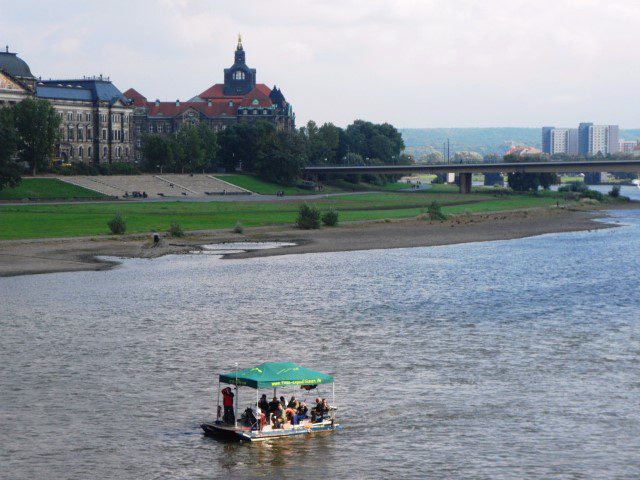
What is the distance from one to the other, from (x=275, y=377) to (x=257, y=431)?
204 centimetres

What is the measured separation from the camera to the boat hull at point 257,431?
1523 inches

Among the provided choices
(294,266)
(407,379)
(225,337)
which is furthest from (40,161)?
(407,379)

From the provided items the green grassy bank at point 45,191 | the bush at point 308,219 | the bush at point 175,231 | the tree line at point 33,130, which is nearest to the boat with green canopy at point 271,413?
the bush at point 175,231

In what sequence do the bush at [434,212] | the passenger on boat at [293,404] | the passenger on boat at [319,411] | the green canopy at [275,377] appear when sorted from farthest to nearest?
the bush at [434,212] < the passenger on boat at [293,404] < the passenger on boat at [319,411] < the green canopy at [275,377]

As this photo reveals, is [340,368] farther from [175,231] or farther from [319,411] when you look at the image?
[175,231]

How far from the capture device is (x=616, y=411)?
42.4 m

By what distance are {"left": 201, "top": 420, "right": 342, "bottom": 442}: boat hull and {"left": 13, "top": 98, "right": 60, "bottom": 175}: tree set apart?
141 metres

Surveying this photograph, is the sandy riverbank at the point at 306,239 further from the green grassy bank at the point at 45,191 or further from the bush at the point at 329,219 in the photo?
the green grassy bank at the point at 45,191

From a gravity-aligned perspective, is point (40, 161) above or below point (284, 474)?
above

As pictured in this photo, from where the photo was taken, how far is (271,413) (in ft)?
129

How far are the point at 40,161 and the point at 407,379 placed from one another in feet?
459

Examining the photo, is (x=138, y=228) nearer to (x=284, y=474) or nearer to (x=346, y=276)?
Result: (x=346, y=276)

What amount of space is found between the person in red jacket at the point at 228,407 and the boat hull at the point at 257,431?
0.24 m

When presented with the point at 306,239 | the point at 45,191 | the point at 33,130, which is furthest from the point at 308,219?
the point at 33,130
